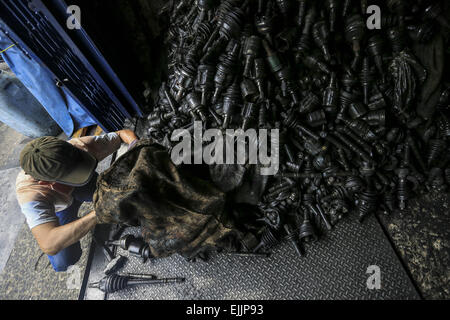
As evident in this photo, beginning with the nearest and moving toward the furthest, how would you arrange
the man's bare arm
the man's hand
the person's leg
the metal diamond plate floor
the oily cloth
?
the oily cloth
the metal diamond plate floor
the man's bare arm
the person's leg
the man's hand

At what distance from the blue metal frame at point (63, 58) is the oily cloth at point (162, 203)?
5.23 ft

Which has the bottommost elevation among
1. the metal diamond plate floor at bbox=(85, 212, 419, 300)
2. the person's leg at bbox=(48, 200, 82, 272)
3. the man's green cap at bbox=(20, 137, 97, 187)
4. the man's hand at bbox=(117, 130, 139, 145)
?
the metal diamond plate floor at bbox=(85, 212, 419, 300)

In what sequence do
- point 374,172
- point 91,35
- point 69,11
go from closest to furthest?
point 374,172
point 69,11
point 91,35

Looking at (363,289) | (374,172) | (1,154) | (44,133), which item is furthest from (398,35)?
(1,154)

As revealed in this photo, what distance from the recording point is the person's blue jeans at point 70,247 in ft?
8.69

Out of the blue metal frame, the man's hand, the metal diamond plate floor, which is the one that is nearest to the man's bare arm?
the metal diamond plate floor

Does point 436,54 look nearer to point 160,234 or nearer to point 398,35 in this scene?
point 398,35

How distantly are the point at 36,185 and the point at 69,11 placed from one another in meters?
1.75

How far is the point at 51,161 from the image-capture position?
1.96m

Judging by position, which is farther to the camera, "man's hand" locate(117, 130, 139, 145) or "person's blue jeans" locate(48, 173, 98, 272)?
"man's hand" locate(117, 130, 139, 145)

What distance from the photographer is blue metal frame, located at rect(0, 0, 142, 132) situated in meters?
2.23

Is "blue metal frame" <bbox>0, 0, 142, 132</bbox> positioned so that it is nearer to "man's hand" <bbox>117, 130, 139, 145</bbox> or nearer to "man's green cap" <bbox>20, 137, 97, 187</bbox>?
"man's hand" <bbox>117, 130, 139, 145</bbox>

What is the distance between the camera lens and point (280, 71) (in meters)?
2.00

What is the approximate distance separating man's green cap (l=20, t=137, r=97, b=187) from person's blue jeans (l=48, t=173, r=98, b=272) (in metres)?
0.60
